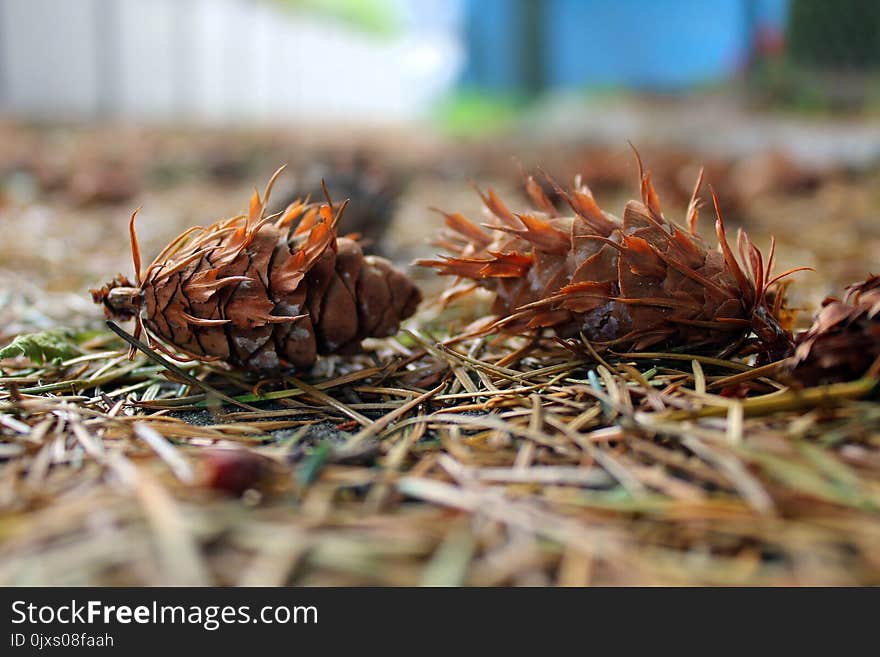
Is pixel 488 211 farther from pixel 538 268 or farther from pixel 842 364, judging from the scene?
pixel 842 364

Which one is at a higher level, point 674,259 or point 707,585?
point 674,259

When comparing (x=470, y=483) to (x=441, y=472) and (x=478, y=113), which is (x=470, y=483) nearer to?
(x=441, y=472)

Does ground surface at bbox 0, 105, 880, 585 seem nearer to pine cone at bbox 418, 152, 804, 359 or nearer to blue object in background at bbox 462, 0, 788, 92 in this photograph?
pine cone at bbox 418, 152, 804, 359

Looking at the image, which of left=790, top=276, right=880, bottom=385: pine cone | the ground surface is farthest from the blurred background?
left=790, top=276, right=880, bottom=385: pine cone

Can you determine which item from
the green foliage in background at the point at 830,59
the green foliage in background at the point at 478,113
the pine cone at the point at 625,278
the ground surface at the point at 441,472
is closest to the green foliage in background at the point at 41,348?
the ground surface at the point at 441,472

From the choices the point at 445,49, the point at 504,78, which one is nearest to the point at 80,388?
the point at 504,78
